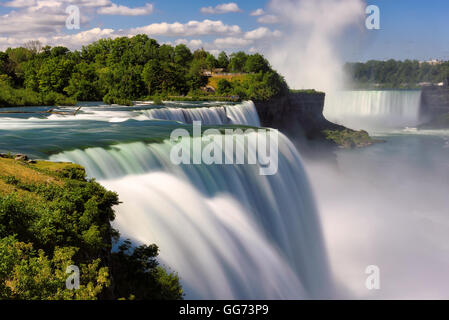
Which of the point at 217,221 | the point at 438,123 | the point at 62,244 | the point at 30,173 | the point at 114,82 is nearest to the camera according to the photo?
the point at 62,244

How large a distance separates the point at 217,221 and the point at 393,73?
6766 inches

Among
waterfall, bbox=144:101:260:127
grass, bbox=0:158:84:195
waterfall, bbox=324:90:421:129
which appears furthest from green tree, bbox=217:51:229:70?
grass, bbox=0:158:84:195

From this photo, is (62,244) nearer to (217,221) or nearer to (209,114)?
(217,221)

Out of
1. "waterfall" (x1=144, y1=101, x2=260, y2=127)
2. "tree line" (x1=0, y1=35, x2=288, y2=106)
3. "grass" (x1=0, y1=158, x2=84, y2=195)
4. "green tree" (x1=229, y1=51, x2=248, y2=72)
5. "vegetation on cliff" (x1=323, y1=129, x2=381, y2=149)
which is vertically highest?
"green tree" (x1=229, y1=51, x2=248, y2=72)

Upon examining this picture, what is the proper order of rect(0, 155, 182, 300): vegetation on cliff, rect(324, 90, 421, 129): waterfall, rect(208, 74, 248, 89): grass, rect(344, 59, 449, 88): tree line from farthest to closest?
1. rect(344, 59, 449, 88): tree line
2. rect(324, 90, 421, 129): waterfall
3. rect(208, 74, 248, 89): grass
4. rect(0, 155, 182, 300): vegetation on cliff

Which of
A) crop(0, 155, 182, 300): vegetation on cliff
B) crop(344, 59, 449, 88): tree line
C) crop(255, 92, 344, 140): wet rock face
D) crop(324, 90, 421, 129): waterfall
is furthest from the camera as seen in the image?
crop(344, 59, 449, 88): tree line

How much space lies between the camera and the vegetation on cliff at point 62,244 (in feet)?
23.1

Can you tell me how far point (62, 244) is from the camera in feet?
28.1

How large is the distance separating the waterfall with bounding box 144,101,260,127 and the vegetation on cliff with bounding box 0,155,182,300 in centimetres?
2054

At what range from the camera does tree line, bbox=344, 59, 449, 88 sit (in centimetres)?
15566

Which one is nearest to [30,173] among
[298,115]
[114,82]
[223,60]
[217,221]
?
[217,221]

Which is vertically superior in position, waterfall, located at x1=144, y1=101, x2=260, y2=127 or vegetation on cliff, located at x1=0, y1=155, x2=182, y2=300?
waterfall, located at x1=144, y1=101, x2=260, y2=127

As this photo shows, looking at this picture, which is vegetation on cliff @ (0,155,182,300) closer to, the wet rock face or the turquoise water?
the turquoise water
